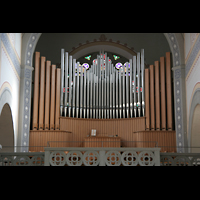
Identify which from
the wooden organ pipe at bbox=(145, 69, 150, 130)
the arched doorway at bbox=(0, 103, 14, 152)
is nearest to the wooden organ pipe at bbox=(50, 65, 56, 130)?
the arched doorway at bbox=(0, 103, 14, 152)

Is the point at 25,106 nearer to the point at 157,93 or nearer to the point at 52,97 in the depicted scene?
the point at 52,97

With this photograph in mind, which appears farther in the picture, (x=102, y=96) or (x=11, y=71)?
(x=102, y=96)

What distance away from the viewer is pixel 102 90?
607 inches

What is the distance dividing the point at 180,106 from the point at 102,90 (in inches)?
131

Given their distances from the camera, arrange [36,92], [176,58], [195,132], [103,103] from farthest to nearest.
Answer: [103,103] < [36,92] < [176,58] < [195,132]

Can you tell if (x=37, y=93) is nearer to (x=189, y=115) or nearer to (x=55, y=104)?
(x=55, y=104)

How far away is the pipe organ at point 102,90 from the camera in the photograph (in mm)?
15000

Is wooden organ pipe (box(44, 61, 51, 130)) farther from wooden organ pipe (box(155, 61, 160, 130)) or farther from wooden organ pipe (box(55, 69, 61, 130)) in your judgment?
wooden organ pipe (box(155, 61, 160, 130))

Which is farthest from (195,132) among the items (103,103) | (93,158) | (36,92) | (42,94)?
(36,92)

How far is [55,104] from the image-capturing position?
48.8 feet

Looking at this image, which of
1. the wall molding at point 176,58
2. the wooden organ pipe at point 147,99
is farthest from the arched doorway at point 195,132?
the wooden organ pipe at point 147,99

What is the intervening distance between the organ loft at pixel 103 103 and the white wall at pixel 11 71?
1.18 meters
